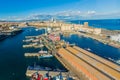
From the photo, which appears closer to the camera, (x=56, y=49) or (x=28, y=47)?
(x=56, y=49)

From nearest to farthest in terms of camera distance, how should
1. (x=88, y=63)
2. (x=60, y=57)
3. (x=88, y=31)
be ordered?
(x=88, y=63) → (x=60, y=57) → (x=88, y=31)

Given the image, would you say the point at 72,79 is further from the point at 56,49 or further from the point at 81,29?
the point at 81,29

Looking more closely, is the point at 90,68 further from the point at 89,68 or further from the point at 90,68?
the point at 89,68

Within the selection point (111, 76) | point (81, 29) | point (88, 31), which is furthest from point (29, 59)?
point (81, 29)

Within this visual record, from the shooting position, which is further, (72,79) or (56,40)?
(56,40)

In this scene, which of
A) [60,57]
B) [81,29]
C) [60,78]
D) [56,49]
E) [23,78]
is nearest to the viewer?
[60,78]

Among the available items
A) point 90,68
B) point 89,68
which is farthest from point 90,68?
point 89,68

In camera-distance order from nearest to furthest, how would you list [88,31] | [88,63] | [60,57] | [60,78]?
[60,78] < [88,63] < [60,57] < [88,31]

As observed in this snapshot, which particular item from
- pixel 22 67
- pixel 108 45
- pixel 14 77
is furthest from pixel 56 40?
pixel 14 77

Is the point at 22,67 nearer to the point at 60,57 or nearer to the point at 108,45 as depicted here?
the point at 60,57
